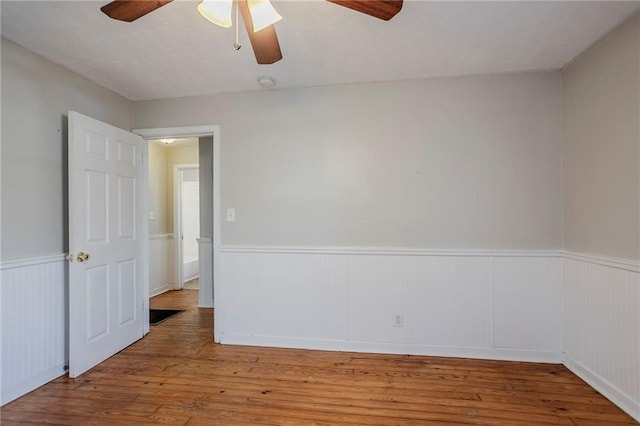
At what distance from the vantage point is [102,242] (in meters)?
2.67

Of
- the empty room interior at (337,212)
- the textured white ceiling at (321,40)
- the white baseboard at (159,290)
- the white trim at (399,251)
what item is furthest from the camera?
the white baseboard at (159,290)

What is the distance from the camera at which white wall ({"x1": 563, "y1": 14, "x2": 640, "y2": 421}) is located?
1933mm

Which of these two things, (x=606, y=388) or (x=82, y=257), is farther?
(x=82, y=257)

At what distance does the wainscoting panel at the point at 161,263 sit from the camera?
4.91m

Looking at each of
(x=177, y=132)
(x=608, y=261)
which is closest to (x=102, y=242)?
(x=177, y=132)

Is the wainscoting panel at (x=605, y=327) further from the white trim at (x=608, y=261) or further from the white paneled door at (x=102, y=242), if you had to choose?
the white paneled door at (x=102, y=242)

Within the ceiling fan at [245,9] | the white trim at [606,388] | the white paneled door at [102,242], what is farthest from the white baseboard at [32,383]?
the white trim at [606,388]

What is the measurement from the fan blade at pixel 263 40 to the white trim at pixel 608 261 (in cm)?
244

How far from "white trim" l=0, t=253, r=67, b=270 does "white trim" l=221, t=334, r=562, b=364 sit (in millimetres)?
1466

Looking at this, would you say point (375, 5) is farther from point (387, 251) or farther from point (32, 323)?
point (32, 323)

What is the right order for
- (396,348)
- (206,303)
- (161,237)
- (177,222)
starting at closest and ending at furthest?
(396,348), (206,303), (161,237), (177,222)

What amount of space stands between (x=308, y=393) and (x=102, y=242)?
6.69ft

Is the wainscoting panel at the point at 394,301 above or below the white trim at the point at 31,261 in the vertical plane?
below

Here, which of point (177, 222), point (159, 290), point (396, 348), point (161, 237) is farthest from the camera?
point (177, 222)
